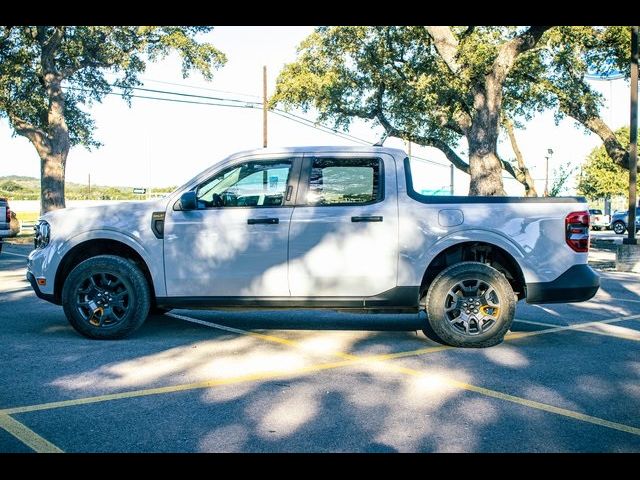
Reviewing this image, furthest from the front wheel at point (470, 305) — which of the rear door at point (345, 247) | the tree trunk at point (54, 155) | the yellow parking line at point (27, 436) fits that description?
the tree trunk at point (54, 155)

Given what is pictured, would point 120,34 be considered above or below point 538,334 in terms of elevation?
above

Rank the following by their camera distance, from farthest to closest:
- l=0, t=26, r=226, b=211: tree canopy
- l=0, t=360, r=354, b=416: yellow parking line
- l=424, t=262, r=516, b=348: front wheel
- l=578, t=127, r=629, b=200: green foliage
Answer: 1. l=578, t=127, r=629, b=200: green foliage
2. l=0, t=26, r=226, b=211: tree canopy
3. l=424, t=262, r=516, b=348: front wheel
4. l=0, t=360, r=354, b=416: yellow parking line

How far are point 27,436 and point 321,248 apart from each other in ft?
10.8

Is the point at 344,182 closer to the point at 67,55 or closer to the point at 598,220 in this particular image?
the point at 67,55

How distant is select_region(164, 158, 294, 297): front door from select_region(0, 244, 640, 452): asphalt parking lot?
60cm

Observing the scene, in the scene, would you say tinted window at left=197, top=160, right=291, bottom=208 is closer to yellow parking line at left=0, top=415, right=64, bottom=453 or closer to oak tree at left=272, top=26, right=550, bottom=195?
yellow parking line at left=0, top=415, right=64, bottom=453

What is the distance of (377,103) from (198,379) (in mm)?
25364

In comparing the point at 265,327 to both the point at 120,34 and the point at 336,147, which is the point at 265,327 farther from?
the point at 120,34

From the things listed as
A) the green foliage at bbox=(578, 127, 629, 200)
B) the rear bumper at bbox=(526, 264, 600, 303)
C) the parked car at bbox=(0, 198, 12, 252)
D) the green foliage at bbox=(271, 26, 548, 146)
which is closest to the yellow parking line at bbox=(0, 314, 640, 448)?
the rear bumper at bbox=(526, 264, 600, 303)

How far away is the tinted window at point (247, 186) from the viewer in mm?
6684

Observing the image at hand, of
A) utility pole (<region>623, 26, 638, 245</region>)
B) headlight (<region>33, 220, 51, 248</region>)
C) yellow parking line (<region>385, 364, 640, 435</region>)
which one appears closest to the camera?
yellow parking line (<region>385, 364, 640, 435</region>)

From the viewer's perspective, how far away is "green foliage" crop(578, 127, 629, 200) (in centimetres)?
6650

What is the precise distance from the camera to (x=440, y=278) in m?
6.39
